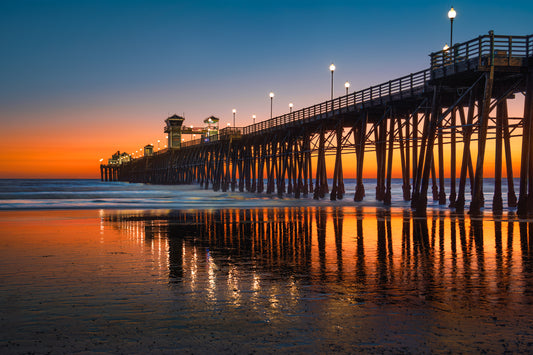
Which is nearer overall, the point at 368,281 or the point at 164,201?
the point at 368,281

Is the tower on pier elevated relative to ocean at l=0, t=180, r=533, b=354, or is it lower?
elevated

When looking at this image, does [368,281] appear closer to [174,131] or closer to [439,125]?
[439,125]

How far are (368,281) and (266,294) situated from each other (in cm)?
166

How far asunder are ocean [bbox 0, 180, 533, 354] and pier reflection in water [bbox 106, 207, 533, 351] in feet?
0.07

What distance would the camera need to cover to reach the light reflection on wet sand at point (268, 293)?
4.80 m

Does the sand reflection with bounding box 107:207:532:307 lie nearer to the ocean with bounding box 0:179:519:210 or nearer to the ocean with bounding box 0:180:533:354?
the ocean with bounding box 0:180:533:354

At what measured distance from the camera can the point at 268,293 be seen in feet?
21.9

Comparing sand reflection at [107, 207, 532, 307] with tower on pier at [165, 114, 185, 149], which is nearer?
sand reflection at [107, 207, 532, 307]

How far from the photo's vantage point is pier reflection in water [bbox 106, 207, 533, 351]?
199 inches

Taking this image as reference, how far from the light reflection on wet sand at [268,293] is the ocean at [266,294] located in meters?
0.02

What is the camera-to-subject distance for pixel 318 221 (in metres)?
17.9

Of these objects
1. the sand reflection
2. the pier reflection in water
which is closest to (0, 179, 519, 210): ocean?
the sand reflection

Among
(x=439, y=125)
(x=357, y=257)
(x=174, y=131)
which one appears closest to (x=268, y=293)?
(x=357, y=257)

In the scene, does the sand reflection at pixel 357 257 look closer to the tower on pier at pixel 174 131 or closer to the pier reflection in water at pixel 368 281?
the pier reflection in water at pixel 368 281
